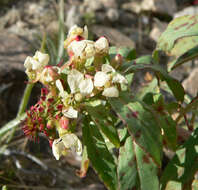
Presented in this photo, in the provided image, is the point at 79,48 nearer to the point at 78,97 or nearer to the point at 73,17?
the point at 78,97

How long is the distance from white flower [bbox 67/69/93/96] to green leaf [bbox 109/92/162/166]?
0.08 meters

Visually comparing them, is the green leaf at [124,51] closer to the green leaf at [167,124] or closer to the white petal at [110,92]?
the green leaf at [167,124]

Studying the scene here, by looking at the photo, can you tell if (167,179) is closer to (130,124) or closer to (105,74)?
(130,124)

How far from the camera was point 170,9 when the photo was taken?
403 centimetres

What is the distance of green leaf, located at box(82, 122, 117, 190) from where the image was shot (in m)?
1.11

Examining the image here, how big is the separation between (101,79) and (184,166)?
54 centimetres

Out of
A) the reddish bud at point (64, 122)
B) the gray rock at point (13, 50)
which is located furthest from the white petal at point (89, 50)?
the gray rock at point (13, 50)

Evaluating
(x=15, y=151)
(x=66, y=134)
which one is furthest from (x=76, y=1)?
(x=66, y=134)

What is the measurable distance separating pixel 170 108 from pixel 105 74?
1.55 ft

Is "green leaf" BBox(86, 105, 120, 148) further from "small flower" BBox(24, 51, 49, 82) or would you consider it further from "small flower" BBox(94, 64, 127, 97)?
"small flower" BBox(24, 51, 49, 82)

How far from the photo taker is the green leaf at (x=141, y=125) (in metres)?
0.94

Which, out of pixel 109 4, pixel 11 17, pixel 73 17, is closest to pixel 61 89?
pixel 73 17

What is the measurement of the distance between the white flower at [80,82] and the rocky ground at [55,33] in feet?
3.24

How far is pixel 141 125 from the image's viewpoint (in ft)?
3.15
